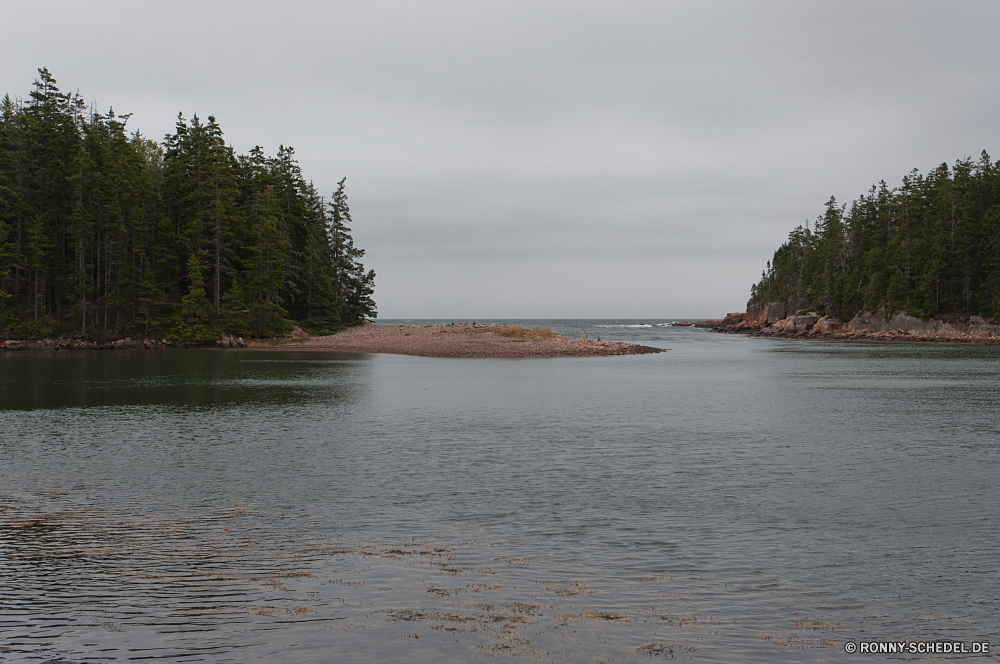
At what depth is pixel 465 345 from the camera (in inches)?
3095

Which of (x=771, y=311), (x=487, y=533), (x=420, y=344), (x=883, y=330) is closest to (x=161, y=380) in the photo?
(x=487, y=533)

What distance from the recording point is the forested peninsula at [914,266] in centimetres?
11269

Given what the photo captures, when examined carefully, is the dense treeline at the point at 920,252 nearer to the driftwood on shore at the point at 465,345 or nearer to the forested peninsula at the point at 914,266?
the forested peninsula at the point at 914,266

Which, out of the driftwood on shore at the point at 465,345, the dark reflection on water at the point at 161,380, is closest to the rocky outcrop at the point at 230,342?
the driftwood on shore at the point at 465,345

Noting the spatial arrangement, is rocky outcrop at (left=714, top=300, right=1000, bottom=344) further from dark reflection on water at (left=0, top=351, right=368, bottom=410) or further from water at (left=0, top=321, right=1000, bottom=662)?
dark reflection on water at (left=0, top=351, right=368, bottom=410)

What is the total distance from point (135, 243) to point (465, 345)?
44.7 m

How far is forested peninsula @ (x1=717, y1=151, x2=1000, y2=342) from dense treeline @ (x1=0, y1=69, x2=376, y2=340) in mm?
100965

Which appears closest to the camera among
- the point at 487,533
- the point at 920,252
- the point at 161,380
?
the point at 487,533

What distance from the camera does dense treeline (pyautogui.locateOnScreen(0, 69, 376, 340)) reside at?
8150 cm

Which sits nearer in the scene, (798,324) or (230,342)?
(230,342)

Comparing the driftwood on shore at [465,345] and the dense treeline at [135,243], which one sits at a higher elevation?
the dense treeline at [135,243]

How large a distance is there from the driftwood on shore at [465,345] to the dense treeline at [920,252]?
63.2 meters

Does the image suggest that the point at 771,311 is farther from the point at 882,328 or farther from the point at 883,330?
the point at 883,330

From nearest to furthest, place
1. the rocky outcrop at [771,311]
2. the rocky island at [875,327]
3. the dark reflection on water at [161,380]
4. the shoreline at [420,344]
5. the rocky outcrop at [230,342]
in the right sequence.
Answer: the dark reflection on water at [161,380] < the shoreline at [420,344] < the rocky outcrop at [230,342] < the rocky island at [875,327] < the rocky outcrop at [771,311]
